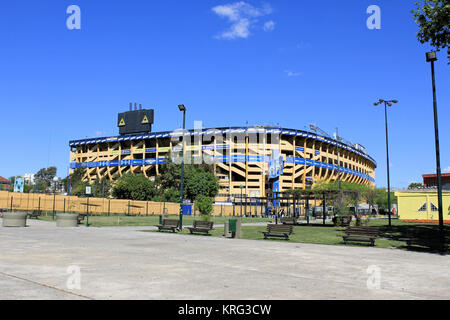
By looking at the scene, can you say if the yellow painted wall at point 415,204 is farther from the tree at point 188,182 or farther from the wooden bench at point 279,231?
the tree at point 188,182

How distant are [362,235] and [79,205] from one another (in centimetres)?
4839

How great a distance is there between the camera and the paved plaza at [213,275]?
6.86m

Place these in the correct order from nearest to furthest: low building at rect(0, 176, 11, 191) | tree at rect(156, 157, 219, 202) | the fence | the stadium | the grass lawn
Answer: the grass lawn → the fence → tree at rect(156, 157, 219, 202) → the stadium → low building at rect(0, 176, 11, 191)

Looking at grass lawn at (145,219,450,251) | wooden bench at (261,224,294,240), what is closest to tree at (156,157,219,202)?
grass lawn at (145,219,450,251)

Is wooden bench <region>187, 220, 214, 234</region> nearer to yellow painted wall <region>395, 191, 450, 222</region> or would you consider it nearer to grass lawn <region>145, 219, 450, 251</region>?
grass lawn <region>145, 219, 450, 251</region>

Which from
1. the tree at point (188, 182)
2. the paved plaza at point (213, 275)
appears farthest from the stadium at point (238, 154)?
the paved plaza at point (213, 275)

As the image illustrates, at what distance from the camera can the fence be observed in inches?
1971

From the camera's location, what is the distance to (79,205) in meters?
57.6

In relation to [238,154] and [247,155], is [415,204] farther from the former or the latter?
[238,154]

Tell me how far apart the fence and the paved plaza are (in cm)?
3394

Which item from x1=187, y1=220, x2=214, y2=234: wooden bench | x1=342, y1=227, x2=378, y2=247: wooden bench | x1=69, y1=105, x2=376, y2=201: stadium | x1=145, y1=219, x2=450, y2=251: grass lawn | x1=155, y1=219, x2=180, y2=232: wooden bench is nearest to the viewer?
x1=342, y1=227, x2=378, y2=247: wooden bench

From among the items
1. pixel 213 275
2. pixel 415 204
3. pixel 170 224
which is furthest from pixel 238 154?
pixel 213 275

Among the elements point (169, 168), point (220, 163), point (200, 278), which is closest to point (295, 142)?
point (220, 163)
